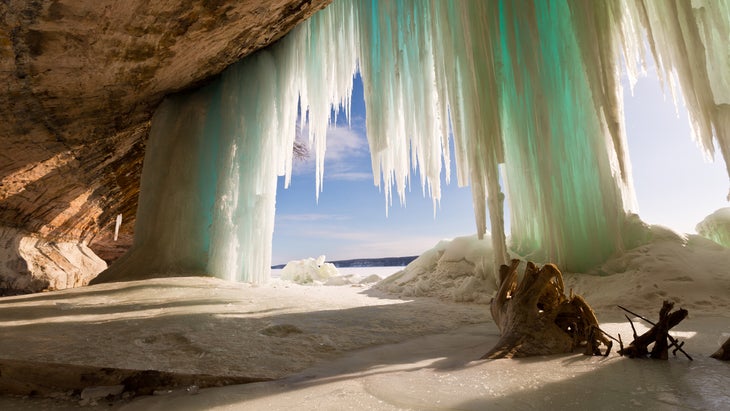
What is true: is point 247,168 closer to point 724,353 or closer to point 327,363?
point 327,363

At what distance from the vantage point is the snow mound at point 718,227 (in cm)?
485

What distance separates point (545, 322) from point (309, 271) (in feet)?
32.8

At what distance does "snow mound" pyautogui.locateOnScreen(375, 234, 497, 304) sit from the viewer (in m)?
4.64

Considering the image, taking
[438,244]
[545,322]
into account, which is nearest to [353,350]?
[545,322]

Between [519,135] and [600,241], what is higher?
[519,135]

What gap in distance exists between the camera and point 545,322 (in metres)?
1.83

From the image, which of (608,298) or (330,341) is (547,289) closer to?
(330,341)

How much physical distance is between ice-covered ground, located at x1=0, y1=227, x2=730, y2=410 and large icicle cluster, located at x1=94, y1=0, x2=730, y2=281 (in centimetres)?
126

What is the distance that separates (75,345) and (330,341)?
1234 mm

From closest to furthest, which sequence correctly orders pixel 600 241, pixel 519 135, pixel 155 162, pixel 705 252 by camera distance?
1. pixel 705 252
2. pixel 600 241
3. pixel 519 135
4. pixel 155 162

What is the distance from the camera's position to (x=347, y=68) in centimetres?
→ 574

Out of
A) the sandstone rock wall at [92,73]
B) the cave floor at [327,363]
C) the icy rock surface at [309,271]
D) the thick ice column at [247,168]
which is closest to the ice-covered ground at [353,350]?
the cave floor at [327,363]

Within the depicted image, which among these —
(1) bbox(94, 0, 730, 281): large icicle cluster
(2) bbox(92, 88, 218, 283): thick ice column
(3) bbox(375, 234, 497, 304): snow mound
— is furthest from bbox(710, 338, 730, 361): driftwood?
(2) bbox(92, 88, 218, 283): thick ice column

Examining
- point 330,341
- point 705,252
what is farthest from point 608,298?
point 330,341
